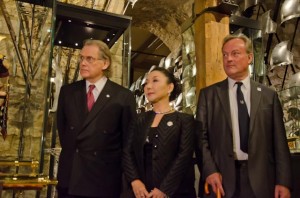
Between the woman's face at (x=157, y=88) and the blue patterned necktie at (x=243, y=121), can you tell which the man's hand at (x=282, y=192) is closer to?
the blue patterned necktie at (x=243, y=121)

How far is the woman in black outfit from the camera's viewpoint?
82.7 inches

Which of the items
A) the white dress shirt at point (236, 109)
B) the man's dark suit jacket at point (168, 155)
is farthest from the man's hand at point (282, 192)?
the man's dark suit jacket at point (168, 155)

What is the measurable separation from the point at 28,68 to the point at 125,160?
1.88m

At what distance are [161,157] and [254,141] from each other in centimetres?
54

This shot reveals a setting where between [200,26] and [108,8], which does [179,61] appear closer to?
[108,8]

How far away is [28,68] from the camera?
11.8 ft

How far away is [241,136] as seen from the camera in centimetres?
201

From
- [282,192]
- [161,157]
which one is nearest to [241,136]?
[282,192]

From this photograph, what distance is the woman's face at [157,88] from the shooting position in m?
2.38

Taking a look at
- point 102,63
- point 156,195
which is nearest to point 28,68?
point 102,63

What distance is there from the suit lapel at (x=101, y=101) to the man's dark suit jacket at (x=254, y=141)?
0.55 metres

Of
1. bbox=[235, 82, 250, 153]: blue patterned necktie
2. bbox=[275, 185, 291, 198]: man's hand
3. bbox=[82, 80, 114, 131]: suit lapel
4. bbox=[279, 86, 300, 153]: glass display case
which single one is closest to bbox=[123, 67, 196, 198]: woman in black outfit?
bbox=[82, 80, 114, 131]: suit lapel

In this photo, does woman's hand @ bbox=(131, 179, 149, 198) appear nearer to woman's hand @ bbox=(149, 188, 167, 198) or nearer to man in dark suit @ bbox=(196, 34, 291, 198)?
woman's hand @ bbox=(149, 188, 167, 198)

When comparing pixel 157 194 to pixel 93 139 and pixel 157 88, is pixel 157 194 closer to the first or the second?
pixel 93 139
